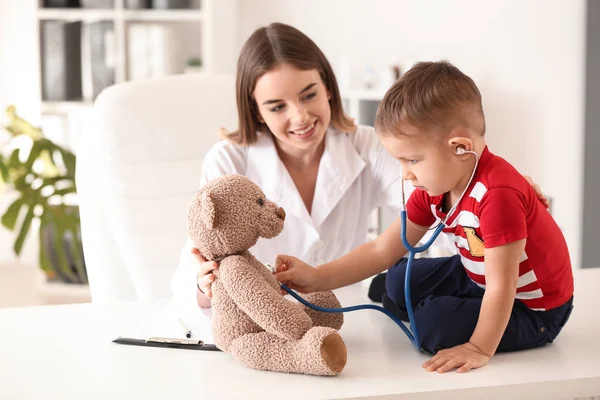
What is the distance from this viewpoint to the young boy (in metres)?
1.03

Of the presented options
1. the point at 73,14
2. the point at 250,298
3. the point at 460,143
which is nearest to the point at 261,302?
the point at 250,298

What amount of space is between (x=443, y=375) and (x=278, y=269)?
327 mm

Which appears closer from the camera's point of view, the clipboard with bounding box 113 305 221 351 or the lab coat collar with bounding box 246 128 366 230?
the clipboard with bounding box 113 305 221 351

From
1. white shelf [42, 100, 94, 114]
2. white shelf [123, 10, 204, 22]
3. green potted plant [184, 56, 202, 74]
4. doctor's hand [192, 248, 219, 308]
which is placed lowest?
doctor's hand [192, 248, 219, 308]

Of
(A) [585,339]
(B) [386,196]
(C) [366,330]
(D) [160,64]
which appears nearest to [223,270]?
(C) [366,330]

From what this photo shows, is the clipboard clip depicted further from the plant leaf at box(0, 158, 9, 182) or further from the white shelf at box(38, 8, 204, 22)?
the white shelf at box(38, 8, 204, 22)

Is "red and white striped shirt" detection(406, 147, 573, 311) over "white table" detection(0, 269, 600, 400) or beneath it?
over

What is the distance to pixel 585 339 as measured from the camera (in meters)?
1.16

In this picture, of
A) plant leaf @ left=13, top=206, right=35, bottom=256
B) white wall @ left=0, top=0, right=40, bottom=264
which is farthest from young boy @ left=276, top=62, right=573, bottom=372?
white wall @ left=0, top=0, right=40, bottom=264

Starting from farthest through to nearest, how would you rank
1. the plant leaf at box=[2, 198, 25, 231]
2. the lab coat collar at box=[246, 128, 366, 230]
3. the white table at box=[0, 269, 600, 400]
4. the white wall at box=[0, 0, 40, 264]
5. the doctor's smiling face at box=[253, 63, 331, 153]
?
the white wall at box=[0, 0, 40, 264] < the plant leaf at box=[2, 198, 25, 231] < the lab coat collar at box=[246, 128, 366, 230] < the doctor's smiling face at box=[253, 63, 331, 153] < the white table at box=[0, 269, 600, 400]

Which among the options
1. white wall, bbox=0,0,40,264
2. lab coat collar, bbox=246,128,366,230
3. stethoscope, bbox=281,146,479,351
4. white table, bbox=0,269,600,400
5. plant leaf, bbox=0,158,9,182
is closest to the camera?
white table, bbox=0,269,600,400

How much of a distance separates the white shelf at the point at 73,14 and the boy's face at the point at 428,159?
2.57 metres

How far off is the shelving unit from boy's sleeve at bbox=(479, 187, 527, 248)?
251cm

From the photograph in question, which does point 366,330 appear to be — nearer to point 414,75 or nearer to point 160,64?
point 414,75
